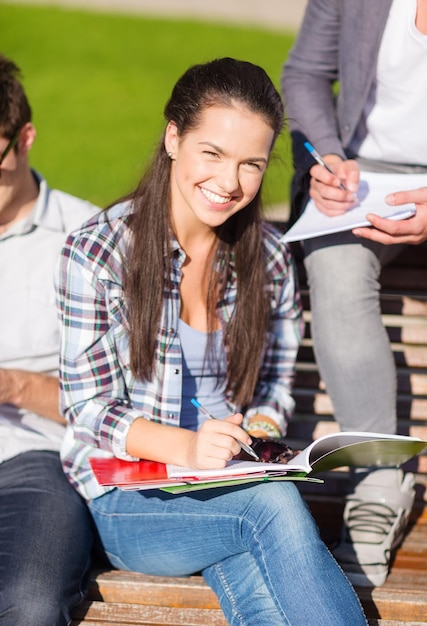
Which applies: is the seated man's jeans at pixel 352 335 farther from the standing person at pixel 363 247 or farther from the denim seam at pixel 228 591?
the denim seam at pixel 228 591

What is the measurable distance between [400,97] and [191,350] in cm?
104

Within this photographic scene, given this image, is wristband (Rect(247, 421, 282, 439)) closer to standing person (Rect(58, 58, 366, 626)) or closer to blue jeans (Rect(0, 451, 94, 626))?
standing person (Rect(58, 58, 366, 626))

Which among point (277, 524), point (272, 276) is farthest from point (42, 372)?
point (277, 524)

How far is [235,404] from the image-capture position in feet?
10.4

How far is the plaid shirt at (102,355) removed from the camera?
290cm

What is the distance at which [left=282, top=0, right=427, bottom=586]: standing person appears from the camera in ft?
10.3

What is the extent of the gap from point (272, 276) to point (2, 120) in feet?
3.15

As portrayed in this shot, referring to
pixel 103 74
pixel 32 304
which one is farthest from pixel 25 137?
pixel 103 74

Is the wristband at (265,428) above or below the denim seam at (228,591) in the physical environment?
above

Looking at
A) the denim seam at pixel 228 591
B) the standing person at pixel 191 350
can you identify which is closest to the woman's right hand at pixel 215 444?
the standing person at pixel 191 350

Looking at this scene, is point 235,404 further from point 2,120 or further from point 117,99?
point 117,99

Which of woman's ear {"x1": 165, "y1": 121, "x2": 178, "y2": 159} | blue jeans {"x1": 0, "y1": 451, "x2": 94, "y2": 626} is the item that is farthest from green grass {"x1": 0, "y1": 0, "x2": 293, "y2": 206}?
blue jeans {"x1": 0, "y1": 451, "x2": 94, "y2": 626}

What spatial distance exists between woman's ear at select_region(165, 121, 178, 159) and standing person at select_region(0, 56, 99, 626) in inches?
21.5

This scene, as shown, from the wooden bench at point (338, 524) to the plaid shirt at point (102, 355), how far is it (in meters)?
0.32
